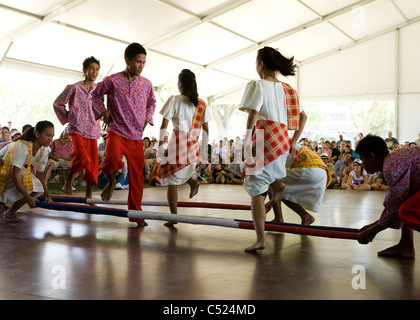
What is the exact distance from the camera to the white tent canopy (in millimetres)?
10062

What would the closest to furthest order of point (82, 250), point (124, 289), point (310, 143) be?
1. point (124, 289)
2. point (82, 250)
3. point (310, 143)

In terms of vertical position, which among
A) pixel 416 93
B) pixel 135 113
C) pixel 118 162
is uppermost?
pixel 416 93

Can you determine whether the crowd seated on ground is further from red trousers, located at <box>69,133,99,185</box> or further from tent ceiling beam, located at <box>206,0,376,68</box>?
red trousers, located at <box>69,133,99,185</box>

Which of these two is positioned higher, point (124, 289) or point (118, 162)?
point (118, 162)

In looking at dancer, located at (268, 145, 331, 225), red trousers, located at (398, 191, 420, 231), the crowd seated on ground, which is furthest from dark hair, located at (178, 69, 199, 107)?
the crowd seated on ground

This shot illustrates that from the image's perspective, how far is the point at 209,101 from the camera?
60.4 feet

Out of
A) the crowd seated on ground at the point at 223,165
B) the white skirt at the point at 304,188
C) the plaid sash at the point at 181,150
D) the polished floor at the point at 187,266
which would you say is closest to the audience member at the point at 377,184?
the crowd seated on ground at the point at 223,165

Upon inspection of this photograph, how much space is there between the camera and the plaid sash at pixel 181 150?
4.17 metres

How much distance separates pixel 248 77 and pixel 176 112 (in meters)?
13.7

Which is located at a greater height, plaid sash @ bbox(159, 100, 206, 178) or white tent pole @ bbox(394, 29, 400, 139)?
white tent pole @ bbox(394, 29, 400, 139)

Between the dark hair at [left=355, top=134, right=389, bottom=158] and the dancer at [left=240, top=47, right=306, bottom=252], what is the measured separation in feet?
1.81
